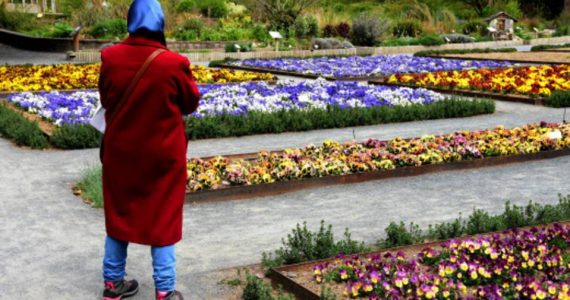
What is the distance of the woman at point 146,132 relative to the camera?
4246 millimetres

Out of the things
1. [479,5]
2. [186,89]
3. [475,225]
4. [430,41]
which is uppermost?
[186,89]

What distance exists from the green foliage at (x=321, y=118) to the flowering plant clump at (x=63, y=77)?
5.34 meters

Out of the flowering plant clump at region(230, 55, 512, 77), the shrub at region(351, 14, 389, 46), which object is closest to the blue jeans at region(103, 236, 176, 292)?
the flowering plant clump at region(230, 55, 512, 77)

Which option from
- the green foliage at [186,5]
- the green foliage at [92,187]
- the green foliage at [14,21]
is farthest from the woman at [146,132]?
the green foliage at [186,5]

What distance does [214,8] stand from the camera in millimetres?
41750

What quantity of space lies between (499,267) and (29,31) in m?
33.9

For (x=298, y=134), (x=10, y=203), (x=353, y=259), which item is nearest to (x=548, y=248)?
(x=353, y=259)

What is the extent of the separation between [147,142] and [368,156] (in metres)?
4.44

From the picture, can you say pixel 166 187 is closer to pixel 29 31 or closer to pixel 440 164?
pixel 440 164

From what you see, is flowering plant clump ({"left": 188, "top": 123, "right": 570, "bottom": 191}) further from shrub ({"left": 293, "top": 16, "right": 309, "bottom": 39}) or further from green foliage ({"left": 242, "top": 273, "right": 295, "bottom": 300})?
shrub ({"left": 293, "top": 16, "right": 309, "bottom": 39})

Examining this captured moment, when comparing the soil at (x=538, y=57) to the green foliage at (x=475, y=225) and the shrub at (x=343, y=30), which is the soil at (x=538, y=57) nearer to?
the shrub at (x=343, y=30)

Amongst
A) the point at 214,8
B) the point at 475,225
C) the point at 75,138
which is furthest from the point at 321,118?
the point at 214,8

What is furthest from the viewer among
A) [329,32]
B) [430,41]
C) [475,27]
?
[475,27]

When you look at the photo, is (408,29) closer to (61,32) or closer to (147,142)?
(61,32)
